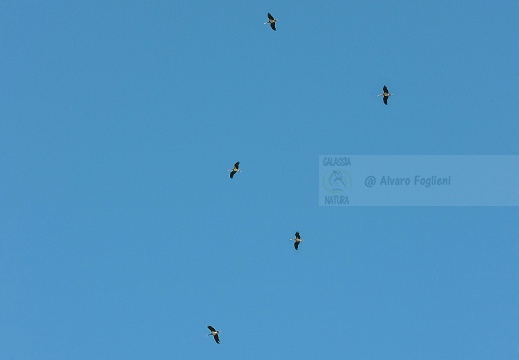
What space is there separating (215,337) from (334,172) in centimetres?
1661

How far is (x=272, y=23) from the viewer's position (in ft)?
266

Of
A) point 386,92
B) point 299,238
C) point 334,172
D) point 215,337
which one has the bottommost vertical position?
point 215,337

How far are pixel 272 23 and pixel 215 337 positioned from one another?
2361 centimetres

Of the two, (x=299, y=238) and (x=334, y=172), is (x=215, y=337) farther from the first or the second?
(x=334, y=172)

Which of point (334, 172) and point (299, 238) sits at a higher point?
point (334, 172)

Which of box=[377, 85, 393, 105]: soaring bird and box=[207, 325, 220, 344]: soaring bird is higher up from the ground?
box=[377, 85, 393, 105]: soaring bird

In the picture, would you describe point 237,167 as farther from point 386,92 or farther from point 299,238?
point 386,92

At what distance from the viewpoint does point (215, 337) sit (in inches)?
3216

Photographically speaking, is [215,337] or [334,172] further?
[334,172]

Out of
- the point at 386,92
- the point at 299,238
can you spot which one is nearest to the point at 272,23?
the point at 386,92

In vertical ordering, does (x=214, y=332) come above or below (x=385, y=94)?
below

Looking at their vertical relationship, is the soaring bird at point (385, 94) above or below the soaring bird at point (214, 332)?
above

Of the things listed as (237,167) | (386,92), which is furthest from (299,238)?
(386,92)

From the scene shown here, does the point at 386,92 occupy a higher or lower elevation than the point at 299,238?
higher
